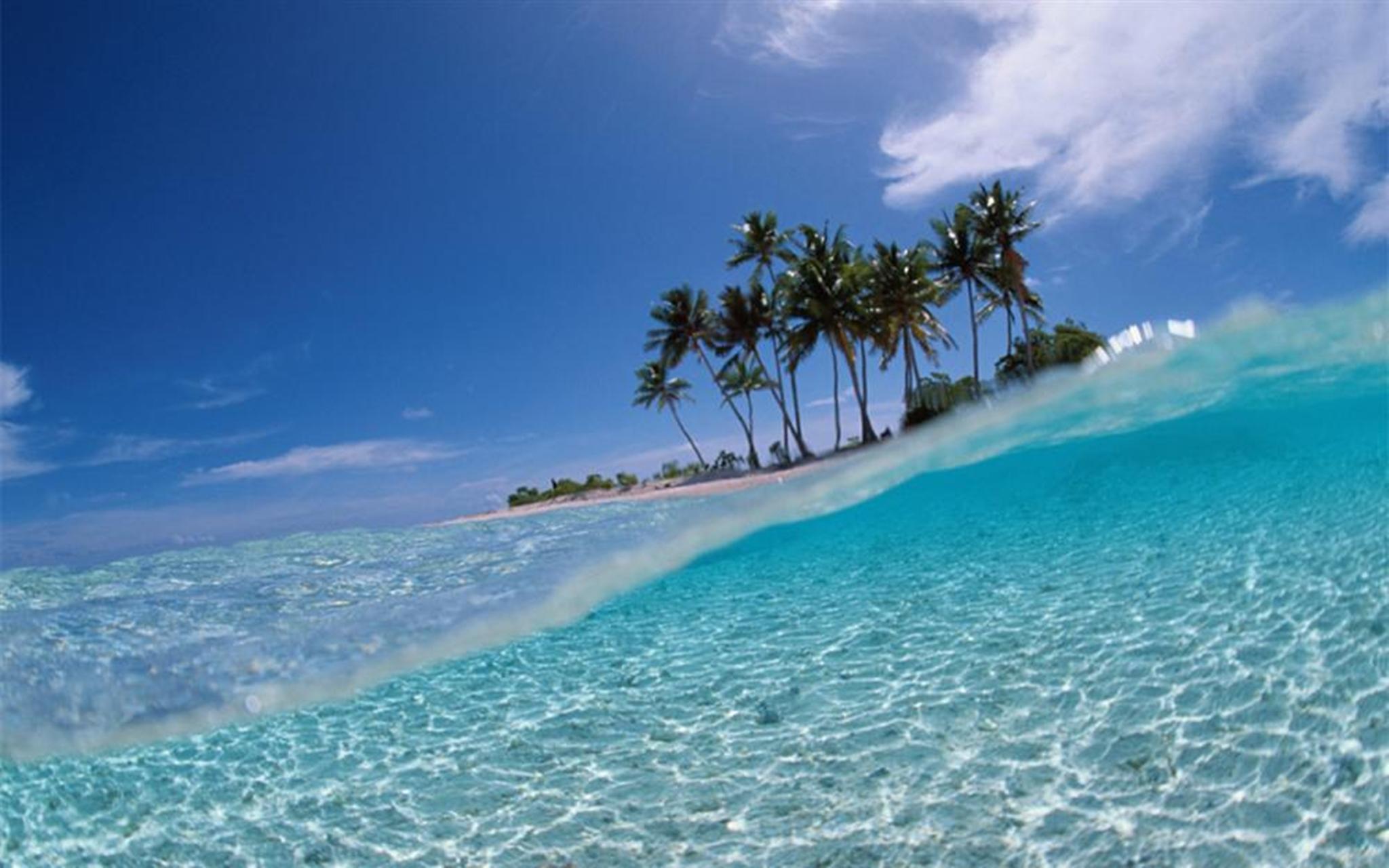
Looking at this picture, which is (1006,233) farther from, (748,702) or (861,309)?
(748,702)

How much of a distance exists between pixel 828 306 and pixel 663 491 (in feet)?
40.2

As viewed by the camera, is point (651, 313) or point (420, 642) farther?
point (651, 313)

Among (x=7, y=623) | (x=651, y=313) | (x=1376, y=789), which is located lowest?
(x=1376, y=789)

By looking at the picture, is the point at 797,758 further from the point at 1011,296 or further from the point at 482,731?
the point at 1011,296

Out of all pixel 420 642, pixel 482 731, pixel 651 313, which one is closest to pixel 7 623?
pixel 420 642

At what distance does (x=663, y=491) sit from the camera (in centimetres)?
2922

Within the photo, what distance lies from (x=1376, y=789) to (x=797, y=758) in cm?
356

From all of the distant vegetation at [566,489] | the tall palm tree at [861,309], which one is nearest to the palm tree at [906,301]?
the tall palm tree at [861,309]

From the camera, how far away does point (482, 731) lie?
21.8 feet

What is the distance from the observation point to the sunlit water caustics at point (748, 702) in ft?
14.2

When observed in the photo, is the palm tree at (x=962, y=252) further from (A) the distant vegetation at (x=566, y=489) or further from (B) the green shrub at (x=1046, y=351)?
(A) the distant vegetation at (x=566, y=489)

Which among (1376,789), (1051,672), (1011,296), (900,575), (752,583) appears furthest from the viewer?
(1011,296)

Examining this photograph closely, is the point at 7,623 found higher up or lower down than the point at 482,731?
higher up

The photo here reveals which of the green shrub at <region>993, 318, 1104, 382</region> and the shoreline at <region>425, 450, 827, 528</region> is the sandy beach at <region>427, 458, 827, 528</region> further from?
the green shrub at <region>993, 318, 1104, 382</region>
